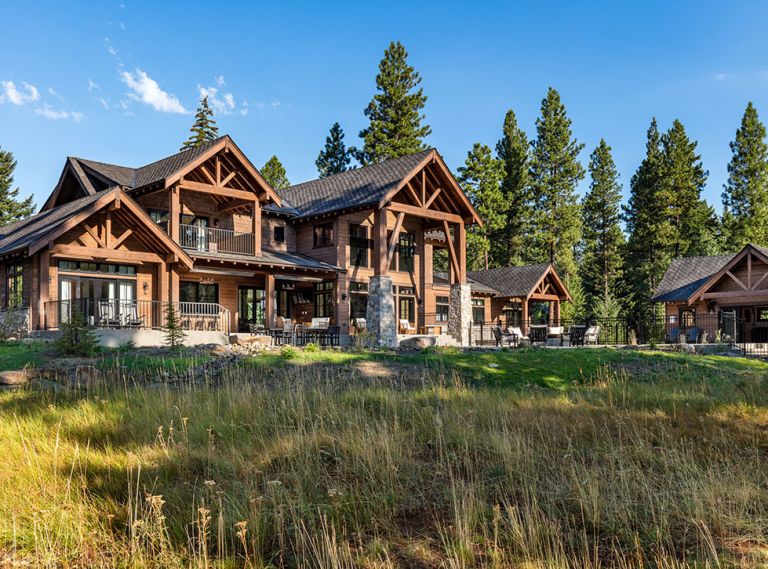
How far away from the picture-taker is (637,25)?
717 inches

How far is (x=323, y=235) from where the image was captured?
29578 mm

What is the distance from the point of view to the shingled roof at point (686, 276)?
3547 centimetres

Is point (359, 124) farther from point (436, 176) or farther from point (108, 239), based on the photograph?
point (108, 239)

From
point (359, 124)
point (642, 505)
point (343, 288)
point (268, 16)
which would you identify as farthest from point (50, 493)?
point (359, 124)

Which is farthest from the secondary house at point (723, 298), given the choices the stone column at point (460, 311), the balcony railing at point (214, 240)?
the balcony railing at point (214, 240)

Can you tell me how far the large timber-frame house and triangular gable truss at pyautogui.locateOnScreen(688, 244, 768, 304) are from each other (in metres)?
12.7

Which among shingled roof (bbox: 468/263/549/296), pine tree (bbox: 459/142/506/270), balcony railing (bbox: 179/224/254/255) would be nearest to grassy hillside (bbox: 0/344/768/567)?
balcony railing (bbox: 179/224/254/255)

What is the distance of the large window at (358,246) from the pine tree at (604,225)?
25.6 m

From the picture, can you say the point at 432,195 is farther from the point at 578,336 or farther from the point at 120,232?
the point at 120,232

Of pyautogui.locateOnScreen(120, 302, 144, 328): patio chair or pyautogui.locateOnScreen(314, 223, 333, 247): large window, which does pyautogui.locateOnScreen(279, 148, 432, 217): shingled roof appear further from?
pyautogui.locateOnScreen(120, 302, 144, 328): patio chair

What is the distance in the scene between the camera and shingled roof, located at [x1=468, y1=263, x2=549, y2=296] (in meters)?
37.2

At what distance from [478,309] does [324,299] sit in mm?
12336

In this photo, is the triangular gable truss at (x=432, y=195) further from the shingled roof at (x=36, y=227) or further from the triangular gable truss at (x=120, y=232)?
the shingled roof at (x=36, y=227)

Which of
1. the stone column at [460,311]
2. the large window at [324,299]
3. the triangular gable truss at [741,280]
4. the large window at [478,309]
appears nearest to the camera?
the large window at [324,299]
